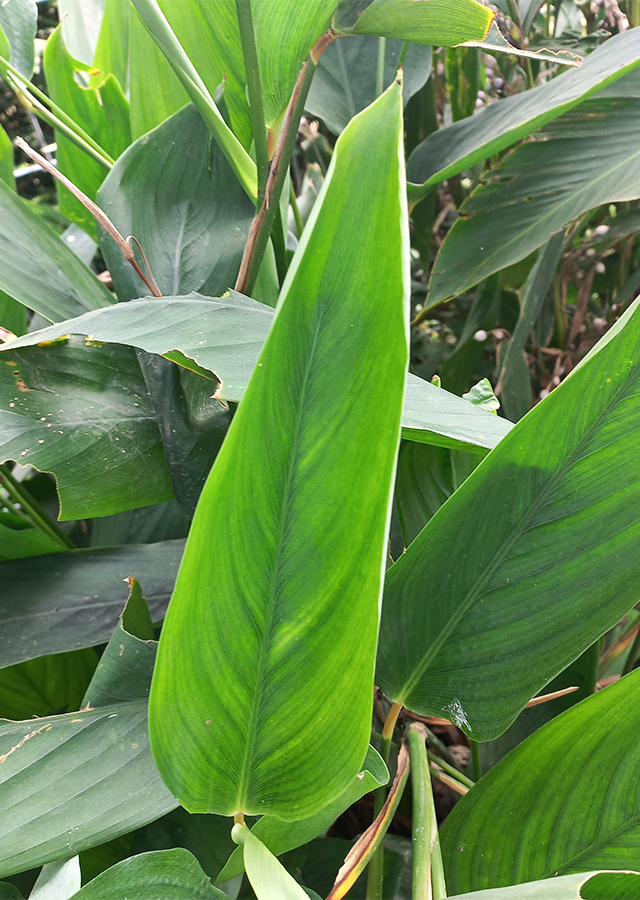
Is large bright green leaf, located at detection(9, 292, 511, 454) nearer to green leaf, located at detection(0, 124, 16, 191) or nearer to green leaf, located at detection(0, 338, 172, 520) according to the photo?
green leaf, located at detection(0, 338, 172, 520)

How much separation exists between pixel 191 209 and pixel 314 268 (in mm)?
280

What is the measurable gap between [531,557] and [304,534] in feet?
0.39

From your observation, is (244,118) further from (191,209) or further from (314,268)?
(314,268)

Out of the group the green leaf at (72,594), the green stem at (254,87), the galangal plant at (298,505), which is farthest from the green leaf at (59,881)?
the green stem at (254,87)

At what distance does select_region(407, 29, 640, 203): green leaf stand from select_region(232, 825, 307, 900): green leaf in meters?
0.39

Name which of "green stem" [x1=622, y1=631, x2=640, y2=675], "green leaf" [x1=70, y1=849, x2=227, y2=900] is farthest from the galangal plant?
"green stem" [x1=622, y1=631, x2=640, y2=675]

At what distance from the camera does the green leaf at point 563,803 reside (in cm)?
24

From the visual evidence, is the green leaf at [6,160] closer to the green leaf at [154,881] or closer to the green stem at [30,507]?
the green stem at [30,507]

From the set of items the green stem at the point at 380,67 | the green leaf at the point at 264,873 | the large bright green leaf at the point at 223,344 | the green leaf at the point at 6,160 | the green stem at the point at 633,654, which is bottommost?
the green stem at the point at 633,654

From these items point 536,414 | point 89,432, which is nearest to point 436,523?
point 536,414

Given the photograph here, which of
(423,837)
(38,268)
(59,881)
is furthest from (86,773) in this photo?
(38,268)

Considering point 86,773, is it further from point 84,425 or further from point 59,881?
point 84,425

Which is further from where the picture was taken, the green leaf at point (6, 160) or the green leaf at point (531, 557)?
the green leaf at point (6, 160)

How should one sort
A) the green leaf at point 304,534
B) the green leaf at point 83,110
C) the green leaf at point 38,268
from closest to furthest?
the green leaf at point 304,534
the green leaf at point 38,268
the green leaf at point 83,110
